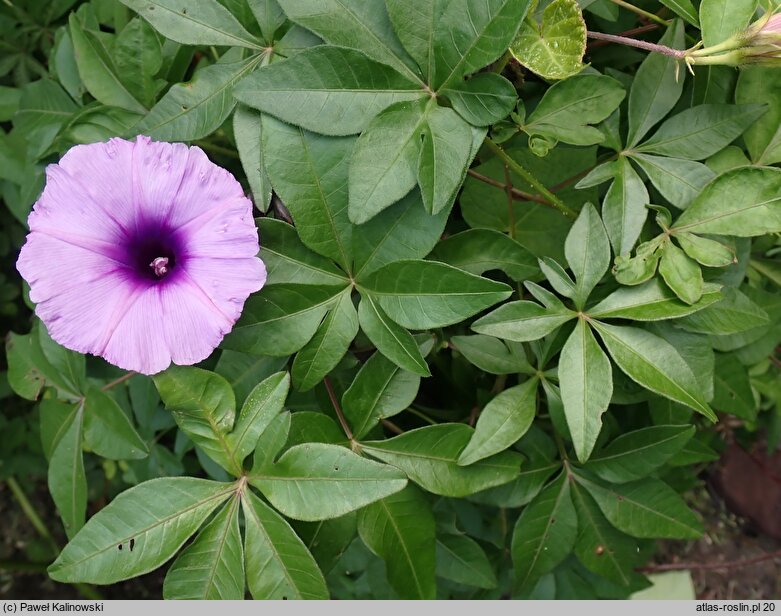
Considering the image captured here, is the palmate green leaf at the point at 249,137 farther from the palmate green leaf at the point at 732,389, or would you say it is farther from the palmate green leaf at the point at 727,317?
the palmate green leaf at the point at 732,389

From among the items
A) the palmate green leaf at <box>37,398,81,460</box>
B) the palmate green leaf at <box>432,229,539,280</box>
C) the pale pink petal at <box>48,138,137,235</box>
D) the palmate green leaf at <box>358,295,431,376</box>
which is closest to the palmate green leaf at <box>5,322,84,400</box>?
the palmate green leaf at <box>37,398,81,460</box>

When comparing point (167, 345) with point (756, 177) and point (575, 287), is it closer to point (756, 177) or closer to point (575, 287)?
point (575, 287)

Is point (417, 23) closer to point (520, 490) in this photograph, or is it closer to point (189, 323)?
point (189, 323)

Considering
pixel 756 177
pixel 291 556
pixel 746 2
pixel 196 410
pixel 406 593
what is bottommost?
pixel 406 593

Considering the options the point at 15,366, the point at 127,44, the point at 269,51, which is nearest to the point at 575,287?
the point at 269,51

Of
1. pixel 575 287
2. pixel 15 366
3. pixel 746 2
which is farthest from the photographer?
pixel 15 366

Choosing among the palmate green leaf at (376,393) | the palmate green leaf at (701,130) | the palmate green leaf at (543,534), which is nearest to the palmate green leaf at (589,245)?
the palmate green leaf at (701,130)

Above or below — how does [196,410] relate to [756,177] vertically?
below
